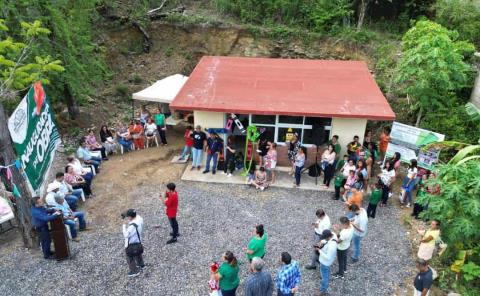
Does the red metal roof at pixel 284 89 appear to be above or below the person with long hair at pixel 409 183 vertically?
above

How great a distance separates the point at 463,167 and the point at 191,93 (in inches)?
325

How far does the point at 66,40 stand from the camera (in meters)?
14.1

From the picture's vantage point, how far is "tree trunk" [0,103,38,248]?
8.08 m

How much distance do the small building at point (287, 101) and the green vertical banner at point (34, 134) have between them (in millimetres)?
4054

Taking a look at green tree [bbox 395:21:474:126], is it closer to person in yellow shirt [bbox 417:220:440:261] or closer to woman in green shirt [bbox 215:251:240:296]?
person in yellow shirt [bbox 417:220:440:261]

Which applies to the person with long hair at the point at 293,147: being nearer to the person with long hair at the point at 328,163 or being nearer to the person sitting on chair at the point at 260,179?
the person with long hair at the point at 328,163

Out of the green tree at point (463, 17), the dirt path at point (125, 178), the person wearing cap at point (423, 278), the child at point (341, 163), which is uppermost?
the green tree at point (463, 17)

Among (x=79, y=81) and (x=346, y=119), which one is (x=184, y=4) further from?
(x=346, y=119)

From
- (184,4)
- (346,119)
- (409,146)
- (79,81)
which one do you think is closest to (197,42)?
(184,4)

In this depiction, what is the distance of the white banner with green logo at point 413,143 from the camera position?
37.9 feet

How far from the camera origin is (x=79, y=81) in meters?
14.6

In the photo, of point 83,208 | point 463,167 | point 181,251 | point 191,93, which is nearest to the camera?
point 463,167

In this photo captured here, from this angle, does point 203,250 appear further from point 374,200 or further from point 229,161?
point 374,200

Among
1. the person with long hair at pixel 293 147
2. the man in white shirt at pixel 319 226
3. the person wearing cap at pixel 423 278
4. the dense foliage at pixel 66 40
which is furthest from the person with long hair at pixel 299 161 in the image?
the dense foliage at pixel 66 40
